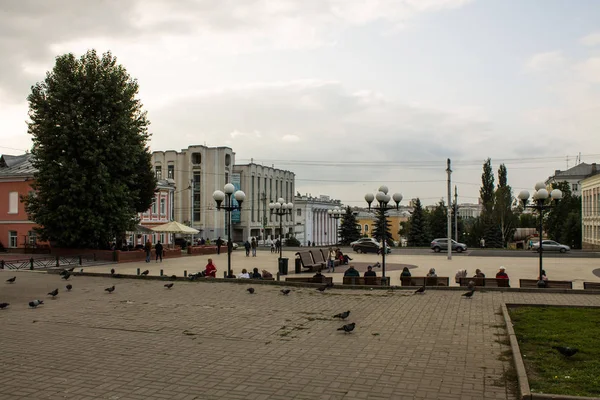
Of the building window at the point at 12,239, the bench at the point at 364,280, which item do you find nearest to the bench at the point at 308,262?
the bench at the point at 364,280

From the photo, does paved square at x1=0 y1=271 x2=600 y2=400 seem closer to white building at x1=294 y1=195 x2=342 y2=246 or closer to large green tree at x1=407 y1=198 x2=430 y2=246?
large green tree at x1=407 y1=198 x2=430 y2=246

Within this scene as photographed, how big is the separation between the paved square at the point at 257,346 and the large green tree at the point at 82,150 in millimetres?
18764

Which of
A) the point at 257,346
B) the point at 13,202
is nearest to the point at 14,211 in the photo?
the point at 13,202

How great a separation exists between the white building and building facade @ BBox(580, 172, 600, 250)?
3836 centimetres

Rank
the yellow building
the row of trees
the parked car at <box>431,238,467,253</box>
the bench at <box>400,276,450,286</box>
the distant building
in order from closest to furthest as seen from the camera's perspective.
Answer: the bench at <box>400,276,450,286</box>, the parked car at <box>431,238,467,253</box>, the row of trees, the distant building, the yellow building

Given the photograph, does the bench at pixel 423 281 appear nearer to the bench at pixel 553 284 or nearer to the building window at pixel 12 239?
the bench at pixel 553 284

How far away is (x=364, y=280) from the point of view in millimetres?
19047

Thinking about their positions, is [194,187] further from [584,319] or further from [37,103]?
[584,319]

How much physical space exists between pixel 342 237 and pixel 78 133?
130 ft

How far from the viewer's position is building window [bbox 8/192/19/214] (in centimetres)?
4409

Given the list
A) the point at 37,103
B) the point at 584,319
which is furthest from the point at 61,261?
the point at 584,319

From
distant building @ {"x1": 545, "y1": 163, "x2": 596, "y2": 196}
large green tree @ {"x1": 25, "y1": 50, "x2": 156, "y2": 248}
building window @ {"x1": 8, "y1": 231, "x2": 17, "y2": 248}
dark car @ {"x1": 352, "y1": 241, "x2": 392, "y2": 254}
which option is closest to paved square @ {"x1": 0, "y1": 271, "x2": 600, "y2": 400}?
large green tree @ {"x1": 25, "y1": 50, "x2": 156, "y2": 248}

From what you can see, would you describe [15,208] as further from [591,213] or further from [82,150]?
[591,213]

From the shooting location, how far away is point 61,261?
32406 mm
